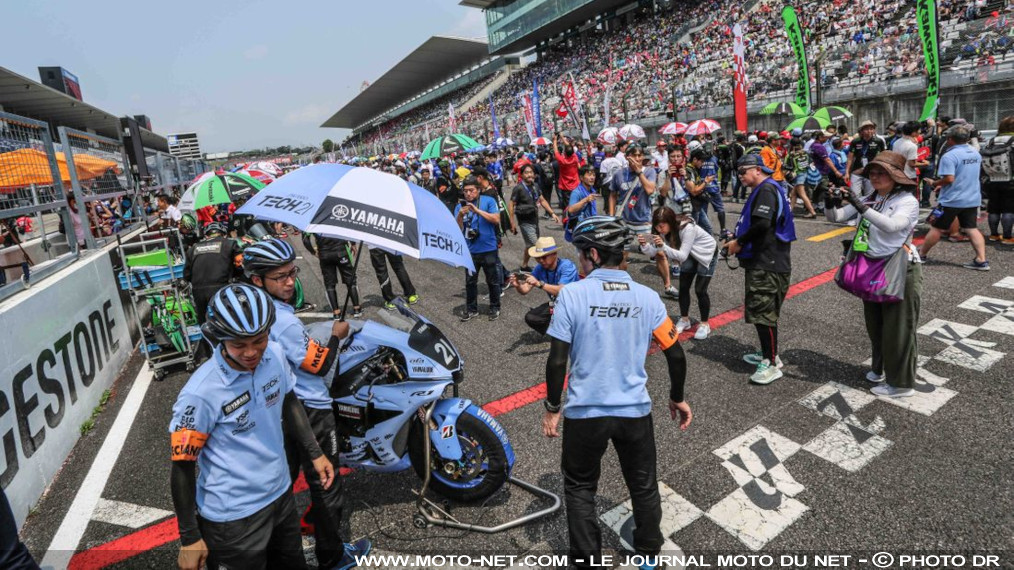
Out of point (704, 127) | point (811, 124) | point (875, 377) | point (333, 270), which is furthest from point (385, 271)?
point (704, 127)

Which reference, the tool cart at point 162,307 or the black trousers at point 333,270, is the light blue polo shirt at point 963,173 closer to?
the black trousers at point 333,270

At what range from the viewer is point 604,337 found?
243cm

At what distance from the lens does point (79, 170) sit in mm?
7195

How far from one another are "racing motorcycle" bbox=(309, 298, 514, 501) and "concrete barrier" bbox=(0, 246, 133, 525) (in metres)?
2.32

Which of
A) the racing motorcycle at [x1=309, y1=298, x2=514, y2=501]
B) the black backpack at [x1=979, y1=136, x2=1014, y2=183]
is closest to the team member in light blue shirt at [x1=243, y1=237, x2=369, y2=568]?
the racing motorcycle at [x1=309, y1=298, x2=514, y2=501]

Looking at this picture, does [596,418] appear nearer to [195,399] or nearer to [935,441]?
[195,399]

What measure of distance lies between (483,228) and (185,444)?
5085 millimetres

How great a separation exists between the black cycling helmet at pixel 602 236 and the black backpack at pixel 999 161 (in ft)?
26.3

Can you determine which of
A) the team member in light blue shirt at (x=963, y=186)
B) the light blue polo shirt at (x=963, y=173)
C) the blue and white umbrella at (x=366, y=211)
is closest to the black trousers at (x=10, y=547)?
the blue and white umbrella at (x=366, y=211)

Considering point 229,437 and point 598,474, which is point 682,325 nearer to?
point 598,474

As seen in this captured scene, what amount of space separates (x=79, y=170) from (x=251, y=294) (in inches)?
282

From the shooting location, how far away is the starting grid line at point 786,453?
9.83ft

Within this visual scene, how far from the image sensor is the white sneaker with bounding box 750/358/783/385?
4477 mm

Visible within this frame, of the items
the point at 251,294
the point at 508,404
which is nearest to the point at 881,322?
the point at 508,404
